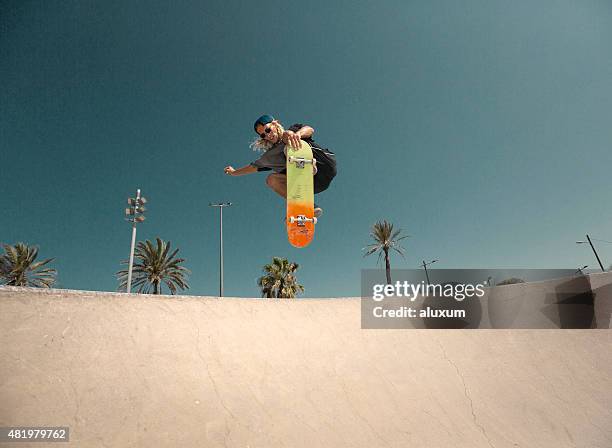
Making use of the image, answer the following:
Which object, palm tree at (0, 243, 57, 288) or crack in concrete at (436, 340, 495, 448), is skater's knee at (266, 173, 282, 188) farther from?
palm tree at (0, 243, 57, 288)

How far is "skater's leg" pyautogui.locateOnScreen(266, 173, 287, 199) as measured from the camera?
14.3ft

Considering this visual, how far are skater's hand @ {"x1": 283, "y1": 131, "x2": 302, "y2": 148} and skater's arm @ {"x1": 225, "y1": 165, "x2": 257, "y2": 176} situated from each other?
769 mm

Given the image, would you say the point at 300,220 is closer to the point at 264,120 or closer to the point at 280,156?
the point at 280,156

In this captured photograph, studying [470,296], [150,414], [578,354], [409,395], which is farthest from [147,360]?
[578,354]

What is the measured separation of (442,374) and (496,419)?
95 centimetres

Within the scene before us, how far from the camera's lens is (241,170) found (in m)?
4.54

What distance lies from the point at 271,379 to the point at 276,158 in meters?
3.32

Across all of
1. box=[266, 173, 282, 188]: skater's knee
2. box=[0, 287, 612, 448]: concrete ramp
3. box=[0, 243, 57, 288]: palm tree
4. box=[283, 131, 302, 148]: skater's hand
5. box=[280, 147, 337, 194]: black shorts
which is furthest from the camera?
box=[0, 243, 57, 288]: palm tree

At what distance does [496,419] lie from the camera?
180 inches

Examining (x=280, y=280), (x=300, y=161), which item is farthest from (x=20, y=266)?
(x=300, y=161)

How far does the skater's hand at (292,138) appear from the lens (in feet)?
12.8

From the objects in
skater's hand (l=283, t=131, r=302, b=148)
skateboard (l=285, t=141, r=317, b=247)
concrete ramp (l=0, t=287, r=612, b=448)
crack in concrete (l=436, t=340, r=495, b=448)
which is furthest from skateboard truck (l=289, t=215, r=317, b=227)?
crack in concrete (l=436, t=340, r=495, b=448)

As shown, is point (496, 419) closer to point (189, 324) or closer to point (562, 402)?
point (562, 402)

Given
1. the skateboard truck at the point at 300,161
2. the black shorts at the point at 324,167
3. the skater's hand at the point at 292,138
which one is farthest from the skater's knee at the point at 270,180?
the skater's hand at the point at 292,138
